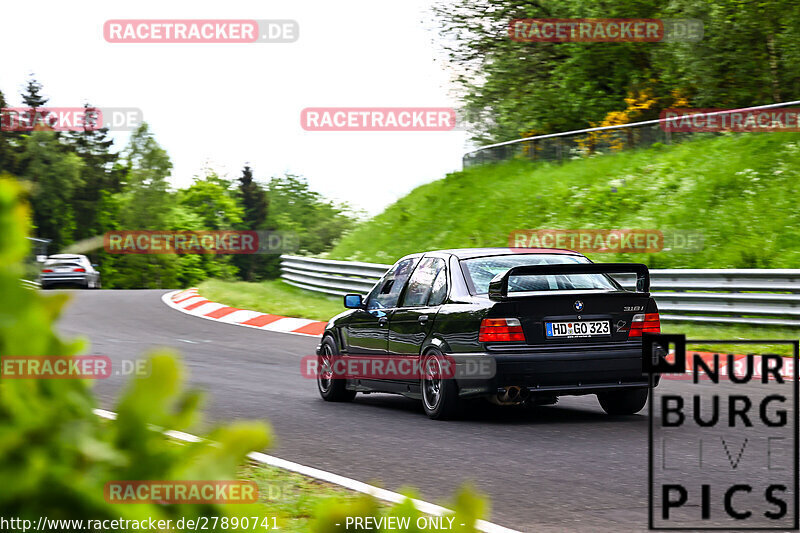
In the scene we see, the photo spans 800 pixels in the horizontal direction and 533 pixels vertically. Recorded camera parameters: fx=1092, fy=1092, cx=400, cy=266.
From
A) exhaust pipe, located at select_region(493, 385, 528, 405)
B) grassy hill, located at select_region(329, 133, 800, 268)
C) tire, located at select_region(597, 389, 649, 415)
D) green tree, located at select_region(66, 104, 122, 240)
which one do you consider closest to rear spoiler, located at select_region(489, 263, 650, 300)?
exhaust pipe, located at select_region(493, 385, 528, 405)

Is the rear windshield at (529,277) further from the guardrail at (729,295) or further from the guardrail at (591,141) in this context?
the guardrail at (591,141)

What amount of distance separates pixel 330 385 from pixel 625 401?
321 cm

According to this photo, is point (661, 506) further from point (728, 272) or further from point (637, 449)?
point (728, 272)

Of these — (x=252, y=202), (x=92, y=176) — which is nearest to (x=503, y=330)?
(x=92, y=176)

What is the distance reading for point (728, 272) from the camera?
628 inches

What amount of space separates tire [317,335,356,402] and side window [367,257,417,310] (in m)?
0.85

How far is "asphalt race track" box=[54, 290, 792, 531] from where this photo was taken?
5988 millimetres

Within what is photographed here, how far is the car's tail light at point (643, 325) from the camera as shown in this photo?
931cm

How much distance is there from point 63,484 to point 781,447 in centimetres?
754

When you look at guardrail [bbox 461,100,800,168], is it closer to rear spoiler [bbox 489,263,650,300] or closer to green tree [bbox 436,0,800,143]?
green tree [bbox 436,0,800,143]

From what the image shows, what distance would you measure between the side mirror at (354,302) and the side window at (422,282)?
1.93 feet

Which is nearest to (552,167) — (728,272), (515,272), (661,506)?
(728,272)

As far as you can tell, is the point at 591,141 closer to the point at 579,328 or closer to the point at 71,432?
the point at 579,328

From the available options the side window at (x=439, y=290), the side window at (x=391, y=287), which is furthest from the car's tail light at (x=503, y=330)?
the side window at (x=391, y=287)
